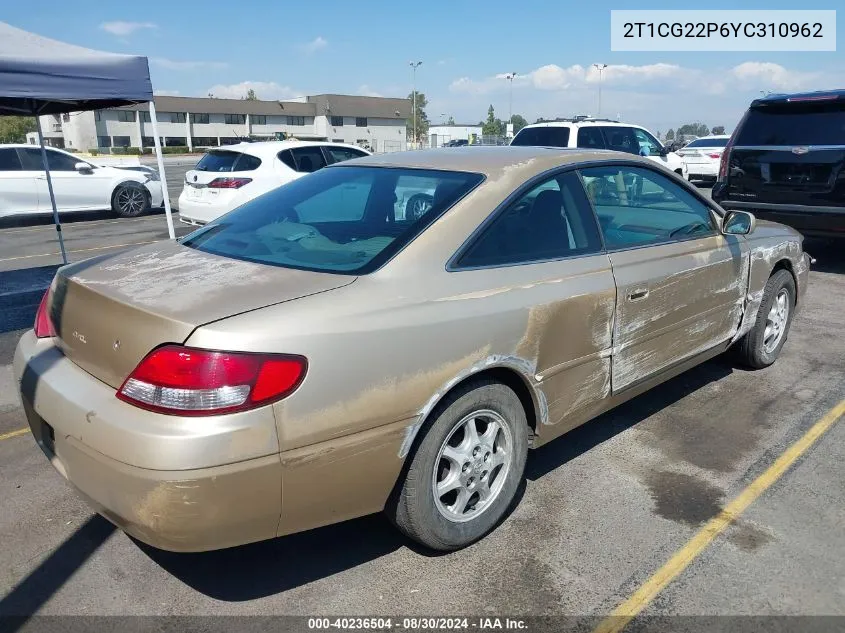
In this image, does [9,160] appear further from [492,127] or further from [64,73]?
[492,127]

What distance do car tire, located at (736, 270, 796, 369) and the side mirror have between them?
75cm

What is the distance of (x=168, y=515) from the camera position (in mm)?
2117

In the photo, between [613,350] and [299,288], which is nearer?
[299,288]

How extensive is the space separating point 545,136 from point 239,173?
17.7 feet

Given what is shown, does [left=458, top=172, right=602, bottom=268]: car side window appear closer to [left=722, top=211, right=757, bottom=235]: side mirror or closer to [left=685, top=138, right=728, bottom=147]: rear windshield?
[left=722, top=211, right=757, bottom=235]: side mirror

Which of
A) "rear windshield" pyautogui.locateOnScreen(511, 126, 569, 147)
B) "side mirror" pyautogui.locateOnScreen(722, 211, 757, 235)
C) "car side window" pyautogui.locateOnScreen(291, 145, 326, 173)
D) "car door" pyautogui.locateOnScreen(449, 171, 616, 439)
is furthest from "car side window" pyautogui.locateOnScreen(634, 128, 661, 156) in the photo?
"car door" pyautogui.locateOnScreen(449, 171, 616, 439)

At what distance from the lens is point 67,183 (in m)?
13.5

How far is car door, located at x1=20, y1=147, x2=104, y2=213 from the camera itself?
13.1m

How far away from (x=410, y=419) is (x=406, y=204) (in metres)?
1.07

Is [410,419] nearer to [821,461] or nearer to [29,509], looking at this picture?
[29,509]

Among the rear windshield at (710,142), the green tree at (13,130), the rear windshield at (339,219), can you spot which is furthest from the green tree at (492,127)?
the rear windshield at (339,219)

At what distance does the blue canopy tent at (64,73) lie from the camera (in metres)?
5.18

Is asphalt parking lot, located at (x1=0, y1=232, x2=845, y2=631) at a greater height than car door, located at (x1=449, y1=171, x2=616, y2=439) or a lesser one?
lesser

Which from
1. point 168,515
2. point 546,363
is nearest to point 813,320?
point 546,363
